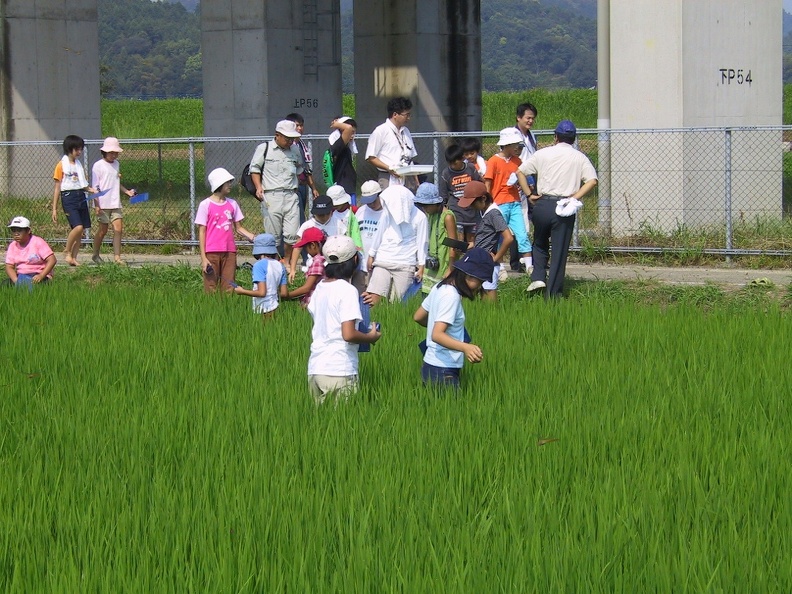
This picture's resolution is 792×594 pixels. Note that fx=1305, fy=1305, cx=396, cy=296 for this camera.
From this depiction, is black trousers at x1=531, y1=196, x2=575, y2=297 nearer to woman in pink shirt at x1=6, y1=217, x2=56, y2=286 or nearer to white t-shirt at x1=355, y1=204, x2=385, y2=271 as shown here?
white t-shirt at x1=355, y1=204, x2=385, y2=271

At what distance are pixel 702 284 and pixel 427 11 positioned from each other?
54.1 feet

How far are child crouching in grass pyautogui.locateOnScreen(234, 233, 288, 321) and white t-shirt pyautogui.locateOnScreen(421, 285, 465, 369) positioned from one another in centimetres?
299

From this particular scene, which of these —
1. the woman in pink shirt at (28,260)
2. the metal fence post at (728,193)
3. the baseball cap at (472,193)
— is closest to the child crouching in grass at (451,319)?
the baseball cap at (472,193)

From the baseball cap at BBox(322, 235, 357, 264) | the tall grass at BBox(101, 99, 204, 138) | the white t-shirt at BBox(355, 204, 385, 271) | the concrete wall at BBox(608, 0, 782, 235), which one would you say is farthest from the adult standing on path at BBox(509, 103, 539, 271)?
the tall grass at BBox(101, 99, 204, 138)

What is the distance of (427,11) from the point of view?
1100 inches

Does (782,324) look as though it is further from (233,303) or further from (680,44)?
(680,44)

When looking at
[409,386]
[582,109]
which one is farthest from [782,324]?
[582,109]

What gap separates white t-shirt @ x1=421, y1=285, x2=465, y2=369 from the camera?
723 centimetres

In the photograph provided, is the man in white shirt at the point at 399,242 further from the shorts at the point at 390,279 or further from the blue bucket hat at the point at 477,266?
the blue bucket hat at the point at 477,266

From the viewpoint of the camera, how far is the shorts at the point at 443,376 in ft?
24.5

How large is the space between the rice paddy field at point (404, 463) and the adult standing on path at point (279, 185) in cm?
330

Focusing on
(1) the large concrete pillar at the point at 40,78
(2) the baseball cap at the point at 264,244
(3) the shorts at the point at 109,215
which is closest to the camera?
(2) the baseball cap at the point at 264,244

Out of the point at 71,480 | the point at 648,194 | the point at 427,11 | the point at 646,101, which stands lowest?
the point at 71,480

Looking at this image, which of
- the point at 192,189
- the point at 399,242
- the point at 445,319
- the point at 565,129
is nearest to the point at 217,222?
the point at 399,242
